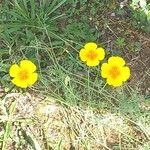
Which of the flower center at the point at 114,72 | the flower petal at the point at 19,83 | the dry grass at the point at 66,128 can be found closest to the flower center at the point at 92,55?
the flower center at the point at 114,72

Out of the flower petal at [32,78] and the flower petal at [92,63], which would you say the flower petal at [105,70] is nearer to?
the flower petal at [92,63]

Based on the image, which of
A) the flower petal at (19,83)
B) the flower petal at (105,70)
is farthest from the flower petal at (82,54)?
the flower petal at (19,83)

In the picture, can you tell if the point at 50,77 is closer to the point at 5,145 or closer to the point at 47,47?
the point at 47,47

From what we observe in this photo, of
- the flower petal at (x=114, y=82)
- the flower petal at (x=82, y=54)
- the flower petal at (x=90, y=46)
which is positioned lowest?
the flower petal at (x=114, y=82)

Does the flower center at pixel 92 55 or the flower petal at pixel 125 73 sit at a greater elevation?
the flower center at pixel 92 55

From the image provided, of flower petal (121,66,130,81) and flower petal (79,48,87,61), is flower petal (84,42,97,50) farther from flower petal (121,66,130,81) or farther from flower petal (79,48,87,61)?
flower petal (121,66,130,81)

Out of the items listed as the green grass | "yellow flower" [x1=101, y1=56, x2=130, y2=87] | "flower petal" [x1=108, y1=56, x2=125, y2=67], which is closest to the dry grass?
the green grass

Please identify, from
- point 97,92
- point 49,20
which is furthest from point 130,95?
point 49,20
